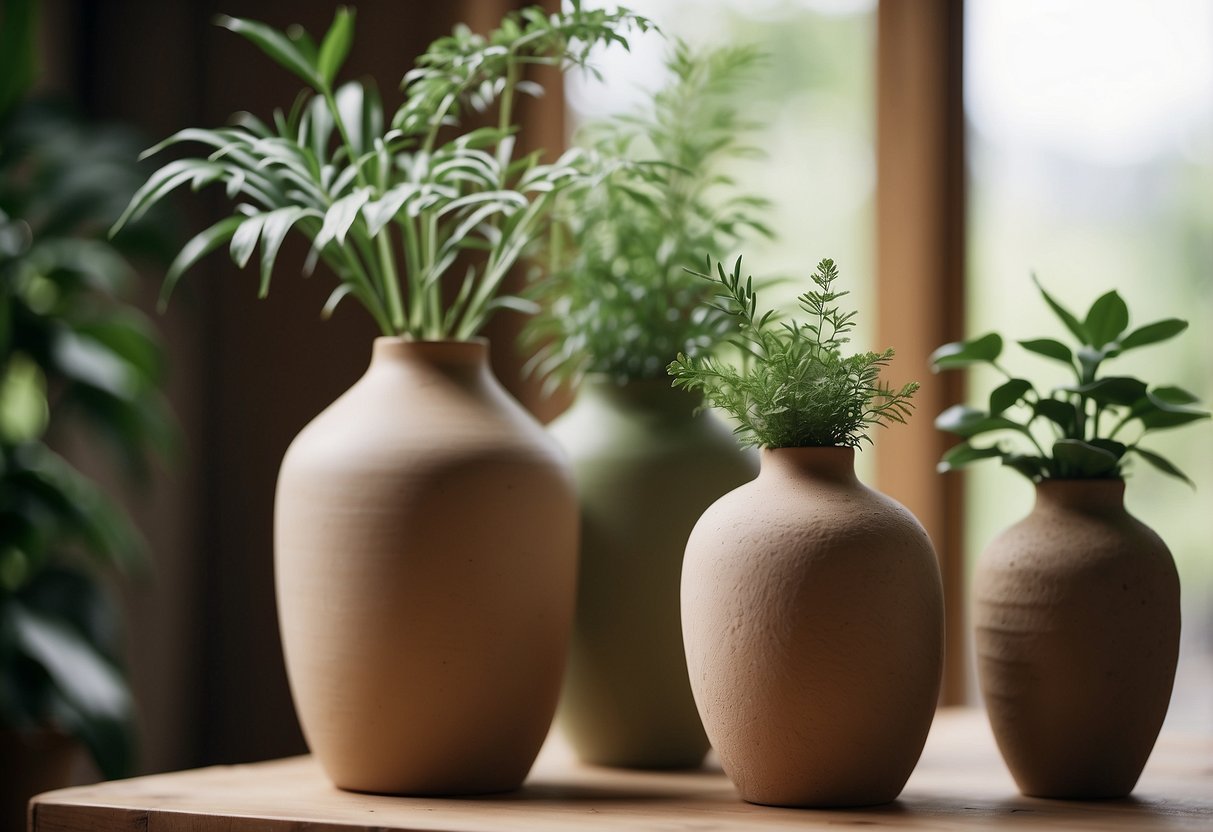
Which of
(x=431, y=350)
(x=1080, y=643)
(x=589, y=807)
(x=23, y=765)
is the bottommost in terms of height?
(x=23, y=765)

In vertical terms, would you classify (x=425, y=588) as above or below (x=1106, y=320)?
below

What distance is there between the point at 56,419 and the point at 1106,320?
1516 millimetres

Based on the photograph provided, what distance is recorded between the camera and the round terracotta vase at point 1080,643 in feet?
2.86

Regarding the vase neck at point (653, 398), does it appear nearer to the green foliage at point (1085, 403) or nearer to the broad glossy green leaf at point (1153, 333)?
the green foliage at point (1085, 403)

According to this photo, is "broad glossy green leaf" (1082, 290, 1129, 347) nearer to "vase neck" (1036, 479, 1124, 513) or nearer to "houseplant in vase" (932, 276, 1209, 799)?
"houseplant in vase" (932, 276, 1209, 799)

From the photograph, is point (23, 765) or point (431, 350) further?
point (23, 765)

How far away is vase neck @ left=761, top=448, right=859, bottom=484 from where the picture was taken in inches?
33.8

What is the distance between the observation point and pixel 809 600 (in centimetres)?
80

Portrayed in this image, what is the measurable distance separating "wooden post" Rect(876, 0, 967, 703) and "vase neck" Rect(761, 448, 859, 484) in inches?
35.6

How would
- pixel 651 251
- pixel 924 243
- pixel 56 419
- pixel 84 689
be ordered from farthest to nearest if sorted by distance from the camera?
pixel 56 419, pixel 924 243, pixel 84 689, pixel 651 251

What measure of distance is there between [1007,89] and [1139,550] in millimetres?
1092

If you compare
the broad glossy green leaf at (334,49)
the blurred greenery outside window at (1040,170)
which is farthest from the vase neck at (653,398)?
the blurred greenery outside window at (1040,170)

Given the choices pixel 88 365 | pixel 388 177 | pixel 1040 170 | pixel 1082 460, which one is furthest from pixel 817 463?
pixel 88 365

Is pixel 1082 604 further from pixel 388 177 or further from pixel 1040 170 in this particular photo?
pixel 1040 170
